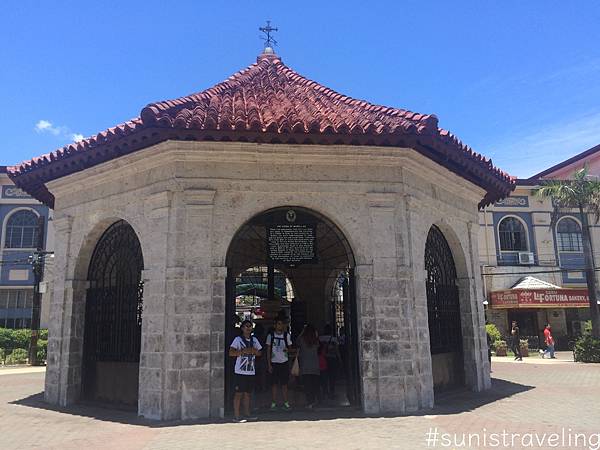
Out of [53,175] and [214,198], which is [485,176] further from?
[53,175]

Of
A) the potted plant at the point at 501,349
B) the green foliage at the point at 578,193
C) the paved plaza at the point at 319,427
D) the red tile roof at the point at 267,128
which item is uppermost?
the green foliage at the point at 578,193

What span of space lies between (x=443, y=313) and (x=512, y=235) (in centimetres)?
2267

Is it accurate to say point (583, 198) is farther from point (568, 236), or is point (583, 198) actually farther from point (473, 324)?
point (473, 324)

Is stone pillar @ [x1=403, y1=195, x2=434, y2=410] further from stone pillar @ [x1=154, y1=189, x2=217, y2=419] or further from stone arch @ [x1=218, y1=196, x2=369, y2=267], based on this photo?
stone pillar @ [x1=154, y1=189, x2=217, y2=419]

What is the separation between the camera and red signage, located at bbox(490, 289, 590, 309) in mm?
27562

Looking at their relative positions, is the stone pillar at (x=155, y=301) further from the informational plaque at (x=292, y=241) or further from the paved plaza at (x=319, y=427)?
the informational plaque at (x=292, y=241)

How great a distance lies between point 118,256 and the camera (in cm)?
994

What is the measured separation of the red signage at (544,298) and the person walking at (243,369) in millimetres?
23591

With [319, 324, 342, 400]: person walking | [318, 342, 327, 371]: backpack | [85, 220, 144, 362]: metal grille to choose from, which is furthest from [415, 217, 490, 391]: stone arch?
[85, 220, 144, 362]: metal grille

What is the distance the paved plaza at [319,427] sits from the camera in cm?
626

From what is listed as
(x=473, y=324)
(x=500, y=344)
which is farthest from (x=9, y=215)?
(x=500, y=344)

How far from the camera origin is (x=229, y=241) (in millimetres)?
8391

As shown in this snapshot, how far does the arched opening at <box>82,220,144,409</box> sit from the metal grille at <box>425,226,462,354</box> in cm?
565

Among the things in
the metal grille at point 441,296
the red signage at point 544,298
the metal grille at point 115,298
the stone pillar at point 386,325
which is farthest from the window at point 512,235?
the metal grille at point 115,298
